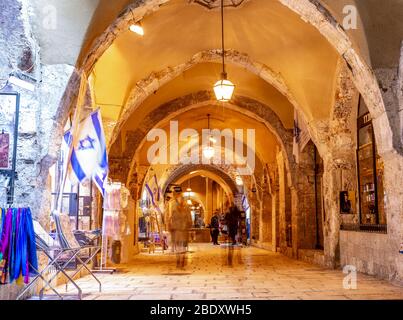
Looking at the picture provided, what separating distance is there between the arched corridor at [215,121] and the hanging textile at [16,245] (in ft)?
0.28

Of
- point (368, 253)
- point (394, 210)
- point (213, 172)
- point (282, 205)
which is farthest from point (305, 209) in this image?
point (213, 172)

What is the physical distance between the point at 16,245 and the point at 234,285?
3.19 m

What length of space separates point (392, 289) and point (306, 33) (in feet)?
15.6

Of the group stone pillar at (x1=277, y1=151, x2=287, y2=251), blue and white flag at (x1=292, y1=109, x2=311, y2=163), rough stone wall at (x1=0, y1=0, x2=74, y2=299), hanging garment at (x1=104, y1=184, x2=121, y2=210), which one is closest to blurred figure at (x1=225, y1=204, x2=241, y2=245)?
blue and white flag at (x1=292, y1=109, x2=311, y2=163)

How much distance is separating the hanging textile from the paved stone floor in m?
1.24

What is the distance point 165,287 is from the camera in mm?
6656

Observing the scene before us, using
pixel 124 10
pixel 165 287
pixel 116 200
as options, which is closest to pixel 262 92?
pixel 116 200

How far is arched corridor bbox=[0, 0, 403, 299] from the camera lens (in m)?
5.91

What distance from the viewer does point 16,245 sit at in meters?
4.59

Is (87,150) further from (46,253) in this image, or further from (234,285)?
(234,285)

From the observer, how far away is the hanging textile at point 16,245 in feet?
15.0

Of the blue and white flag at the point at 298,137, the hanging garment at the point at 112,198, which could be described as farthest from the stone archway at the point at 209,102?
the hanging garment at the point at 112,198

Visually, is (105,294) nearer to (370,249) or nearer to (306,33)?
(370,249)

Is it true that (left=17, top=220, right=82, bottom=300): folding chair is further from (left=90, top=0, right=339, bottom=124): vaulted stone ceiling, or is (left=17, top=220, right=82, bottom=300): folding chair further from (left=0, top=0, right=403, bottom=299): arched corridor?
(left=90, top=0, right=339, bottom=124): vaulted stone ceiling
